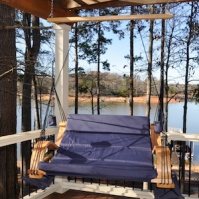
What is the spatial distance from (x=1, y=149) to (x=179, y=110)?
9.85 m

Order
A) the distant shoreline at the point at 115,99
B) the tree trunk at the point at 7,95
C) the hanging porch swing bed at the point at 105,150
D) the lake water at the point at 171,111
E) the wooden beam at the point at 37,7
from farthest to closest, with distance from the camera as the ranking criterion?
1. the lake water at the point at 171,111
2. the distant shoreline at the point at 115,99
3. the tree trunk at the point at 7,95
4. the wooden beam at the point at 37,7
5. the hanging porch swing bed at the point at 105,150

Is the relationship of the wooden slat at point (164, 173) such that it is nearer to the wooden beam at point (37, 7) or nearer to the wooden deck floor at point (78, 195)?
the wooden deck floor at point (78, 195)

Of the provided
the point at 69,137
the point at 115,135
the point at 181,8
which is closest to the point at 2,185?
the point at 69,137

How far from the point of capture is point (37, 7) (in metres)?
2.95

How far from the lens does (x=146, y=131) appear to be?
2.73m

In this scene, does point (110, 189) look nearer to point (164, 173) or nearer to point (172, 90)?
point (164, 173)

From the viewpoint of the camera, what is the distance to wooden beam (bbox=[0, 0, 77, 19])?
2646mm

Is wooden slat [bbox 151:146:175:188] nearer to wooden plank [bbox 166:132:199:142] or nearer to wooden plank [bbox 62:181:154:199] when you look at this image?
wooden plank [bbox 166:132:199:142]

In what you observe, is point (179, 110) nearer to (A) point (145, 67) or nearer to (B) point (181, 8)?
(A) point (145, 67)

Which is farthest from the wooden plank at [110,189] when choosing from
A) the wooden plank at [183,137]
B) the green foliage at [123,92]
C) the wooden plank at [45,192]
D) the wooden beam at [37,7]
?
the green foliage at [123,92]

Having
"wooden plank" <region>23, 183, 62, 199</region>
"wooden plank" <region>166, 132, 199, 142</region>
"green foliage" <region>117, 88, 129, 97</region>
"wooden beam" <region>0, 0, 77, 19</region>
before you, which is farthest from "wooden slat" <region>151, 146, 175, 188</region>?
"green foliage" <region>117, 88, 129, 97</region>

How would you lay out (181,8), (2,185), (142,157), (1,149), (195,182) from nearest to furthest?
(142,157)
(1,149)
(2,185)
(181,8)
(195,182)

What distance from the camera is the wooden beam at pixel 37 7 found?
2.65 meters

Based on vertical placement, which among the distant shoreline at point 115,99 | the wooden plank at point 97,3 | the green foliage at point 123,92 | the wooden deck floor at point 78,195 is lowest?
the wooden deck floor at point 78,195
